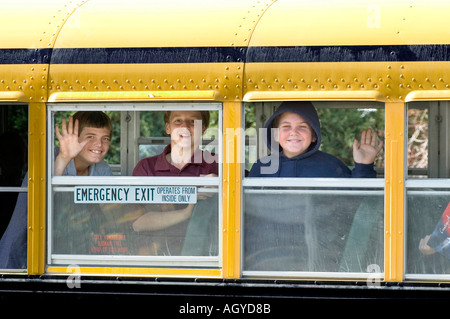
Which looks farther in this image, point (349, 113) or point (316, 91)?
point (349, 113)

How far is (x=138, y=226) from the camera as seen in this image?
4.96 m

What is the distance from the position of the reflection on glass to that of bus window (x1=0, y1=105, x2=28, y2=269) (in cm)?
22

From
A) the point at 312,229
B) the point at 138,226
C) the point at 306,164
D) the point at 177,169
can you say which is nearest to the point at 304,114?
the point at 306,164

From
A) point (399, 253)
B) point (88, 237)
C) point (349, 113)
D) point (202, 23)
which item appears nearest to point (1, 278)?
point (88, 237)

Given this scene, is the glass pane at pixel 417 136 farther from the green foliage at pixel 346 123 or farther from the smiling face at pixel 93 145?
the smiling face at pixel 93 145

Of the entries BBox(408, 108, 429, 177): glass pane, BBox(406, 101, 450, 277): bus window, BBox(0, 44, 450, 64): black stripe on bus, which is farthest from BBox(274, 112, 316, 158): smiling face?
BBox(408, 108, 429, 177): glass pane

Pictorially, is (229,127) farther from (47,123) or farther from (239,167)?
(47,123)

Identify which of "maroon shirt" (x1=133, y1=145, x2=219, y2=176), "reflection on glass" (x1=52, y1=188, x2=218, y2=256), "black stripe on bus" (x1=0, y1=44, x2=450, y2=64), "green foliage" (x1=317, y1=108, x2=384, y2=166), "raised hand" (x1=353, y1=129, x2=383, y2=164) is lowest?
"reflection on glass" (x1=52, y1=188, x2=218, y2=256)

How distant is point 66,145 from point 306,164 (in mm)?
1414

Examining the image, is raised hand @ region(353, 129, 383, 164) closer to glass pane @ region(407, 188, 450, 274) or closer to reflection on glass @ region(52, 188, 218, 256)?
glass pane @ region(407, 188, 450, 274)

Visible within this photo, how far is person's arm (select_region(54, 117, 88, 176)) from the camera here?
5.04 metres
